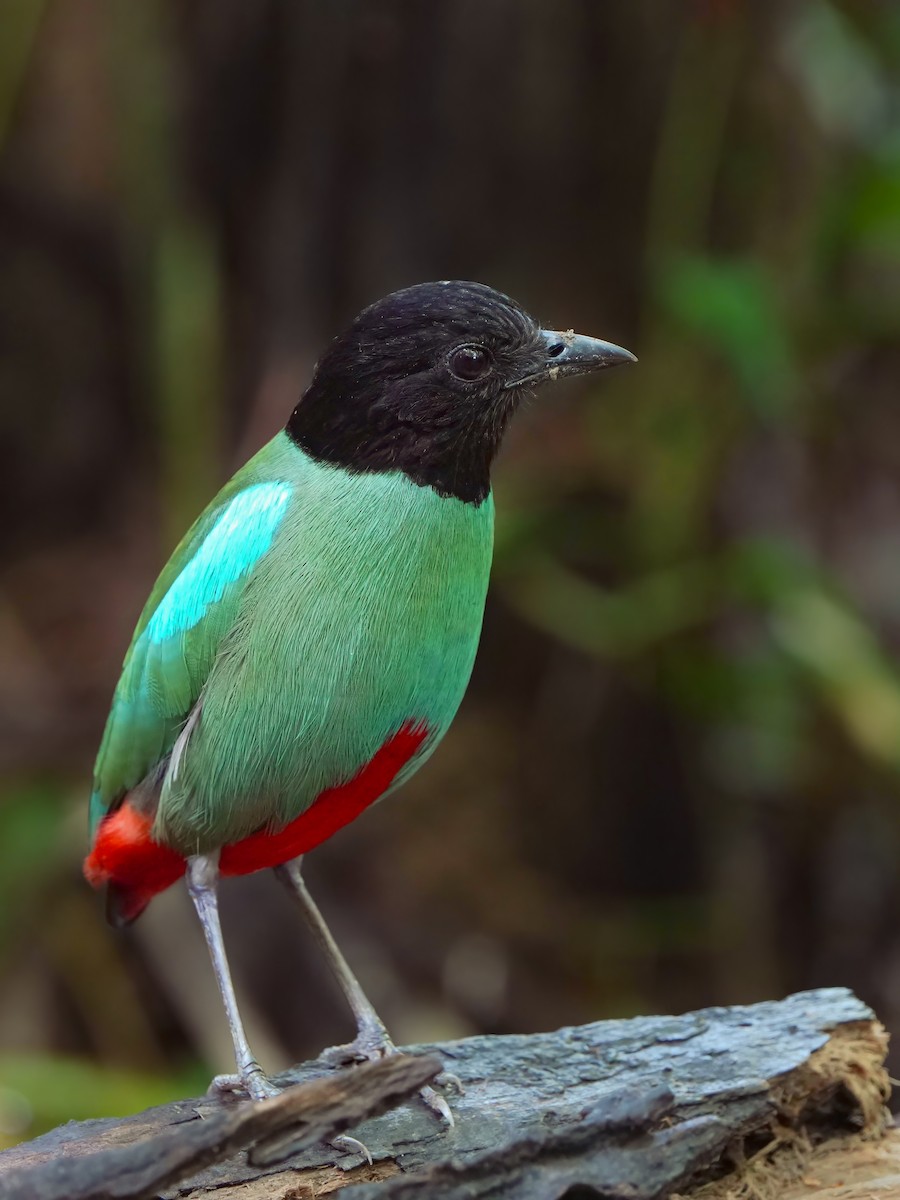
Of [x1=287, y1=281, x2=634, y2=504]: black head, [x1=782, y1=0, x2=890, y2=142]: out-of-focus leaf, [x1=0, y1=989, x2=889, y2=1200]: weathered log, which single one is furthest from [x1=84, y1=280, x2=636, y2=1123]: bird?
[x1=782, y1=0, x2=890, y2=142]: out-of-focus leaf

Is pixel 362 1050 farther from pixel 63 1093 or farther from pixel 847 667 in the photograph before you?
pixel 847 667

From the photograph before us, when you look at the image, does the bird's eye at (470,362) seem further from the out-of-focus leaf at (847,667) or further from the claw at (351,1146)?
the out-of-focus leaf at (847,667)

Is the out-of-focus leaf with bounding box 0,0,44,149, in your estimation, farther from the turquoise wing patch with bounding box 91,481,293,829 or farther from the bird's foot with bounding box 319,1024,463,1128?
the bird's foot with bounding box 319,1024,463,1128

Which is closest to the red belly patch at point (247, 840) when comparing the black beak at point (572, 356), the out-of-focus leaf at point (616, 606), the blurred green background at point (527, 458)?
the black beak at point (572, 356)

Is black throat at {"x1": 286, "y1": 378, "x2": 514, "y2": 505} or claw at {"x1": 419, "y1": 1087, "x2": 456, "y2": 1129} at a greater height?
black throat at {"x1": 286, "y1": 378, "x2": 514, "y2": 505}

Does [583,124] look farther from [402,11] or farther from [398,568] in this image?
[398,568]
